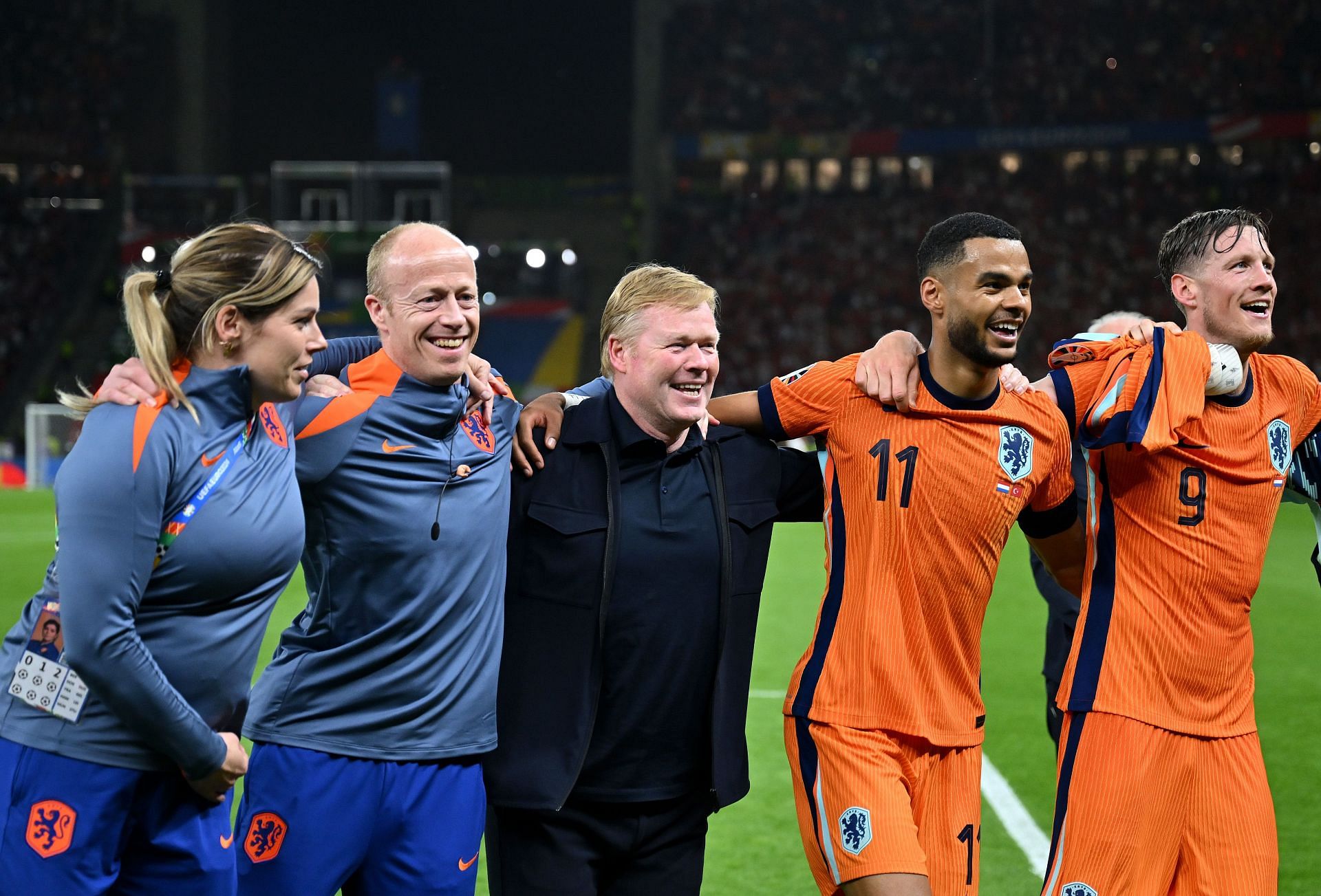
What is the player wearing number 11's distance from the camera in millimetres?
3170

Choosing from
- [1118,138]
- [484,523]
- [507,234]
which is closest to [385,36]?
[507,234]

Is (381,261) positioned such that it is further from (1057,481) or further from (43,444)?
(43,444)

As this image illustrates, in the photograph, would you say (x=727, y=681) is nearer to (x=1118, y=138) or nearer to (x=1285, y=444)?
(x=1285, y=444)

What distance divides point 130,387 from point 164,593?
1.30 feet

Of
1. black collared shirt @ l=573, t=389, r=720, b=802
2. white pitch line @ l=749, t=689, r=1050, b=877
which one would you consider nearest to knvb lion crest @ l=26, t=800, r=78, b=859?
black collared shirt @ l=573, t=389, r=720, b=802

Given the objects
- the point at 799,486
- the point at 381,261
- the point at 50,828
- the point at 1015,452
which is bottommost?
the point at 50,828

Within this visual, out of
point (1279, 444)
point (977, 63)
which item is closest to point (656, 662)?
point (1279, 444)

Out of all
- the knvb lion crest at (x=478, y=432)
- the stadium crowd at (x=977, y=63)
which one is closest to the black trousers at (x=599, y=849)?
the knvb lion crest at (x=478, y=432)

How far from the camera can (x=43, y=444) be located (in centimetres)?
2048

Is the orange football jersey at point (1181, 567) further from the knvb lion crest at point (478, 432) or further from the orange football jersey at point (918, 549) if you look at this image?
the knvb lion crest at point (478, 432)

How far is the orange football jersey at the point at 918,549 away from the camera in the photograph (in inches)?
126

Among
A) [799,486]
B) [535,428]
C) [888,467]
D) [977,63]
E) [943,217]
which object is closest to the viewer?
[888,467]

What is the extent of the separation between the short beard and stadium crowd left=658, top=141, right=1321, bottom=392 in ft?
80.1

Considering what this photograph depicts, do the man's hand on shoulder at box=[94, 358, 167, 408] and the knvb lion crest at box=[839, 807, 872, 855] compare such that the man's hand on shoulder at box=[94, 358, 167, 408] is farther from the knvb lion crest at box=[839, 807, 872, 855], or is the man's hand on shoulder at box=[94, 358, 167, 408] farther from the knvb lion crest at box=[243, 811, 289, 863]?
the knvb lion crest at box=[839, 807, 872, 855]
